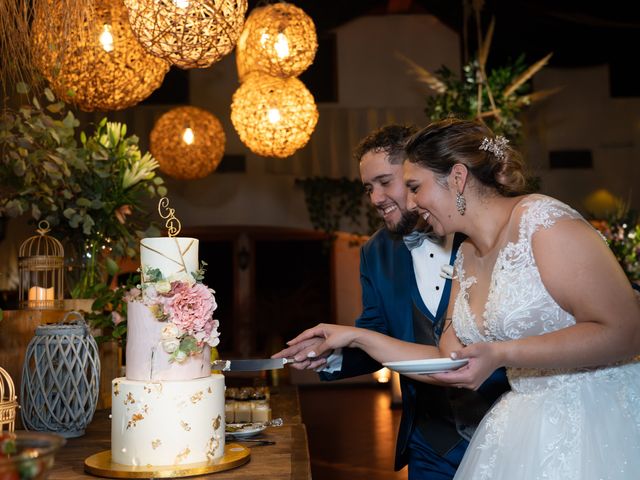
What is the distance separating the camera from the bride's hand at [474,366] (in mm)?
1974

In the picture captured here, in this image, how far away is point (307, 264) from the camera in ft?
40.9

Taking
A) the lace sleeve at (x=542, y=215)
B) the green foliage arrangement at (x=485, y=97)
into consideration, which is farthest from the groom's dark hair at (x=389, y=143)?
the green foliage arrangement at (x=485, y=97)

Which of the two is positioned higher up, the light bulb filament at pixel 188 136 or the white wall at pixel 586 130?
the white wall at pixel 586 130

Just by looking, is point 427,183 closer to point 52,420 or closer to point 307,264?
point 52,420

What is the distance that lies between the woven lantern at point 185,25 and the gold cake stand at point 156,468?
6.04 ft

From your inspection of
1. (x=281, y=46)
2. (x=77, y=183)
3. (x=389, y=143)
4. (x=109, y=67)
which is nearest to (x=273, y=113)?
(x=281, y=46)

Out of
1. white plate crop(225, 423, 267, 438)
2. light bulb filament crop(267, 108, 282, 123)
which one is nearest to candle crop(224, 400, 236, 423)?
white plate crop(225, 423, 267, 438)

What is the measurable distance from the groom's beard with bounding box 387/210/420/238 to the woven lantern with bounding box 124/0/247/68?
45.3 inches

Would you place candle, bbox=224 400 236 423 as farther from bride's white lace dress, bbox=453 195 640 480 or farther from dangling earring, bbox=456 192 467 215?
dangling earring, bbox=456 192 467 215

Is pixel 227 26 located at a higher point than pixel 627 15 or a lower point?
lower

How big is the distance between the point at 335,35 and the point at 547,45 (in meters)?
3.15

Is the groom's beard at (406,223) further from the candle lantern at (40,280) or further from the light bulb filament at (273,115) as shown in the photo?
the light bulb filament at (273,115)

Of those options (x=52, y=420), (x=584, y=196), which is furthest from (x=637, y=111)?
(x=52, y=420)

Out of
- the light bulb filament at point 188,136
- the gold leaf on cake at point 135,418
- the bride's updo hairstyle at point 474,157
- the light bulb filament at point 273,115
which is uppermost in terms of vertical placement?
the light bulb filament at point 188,136
